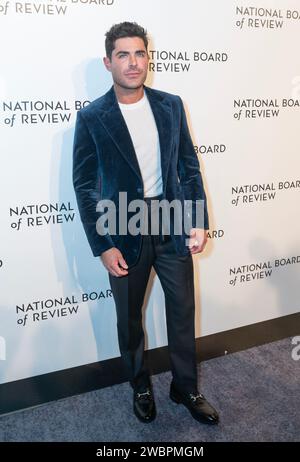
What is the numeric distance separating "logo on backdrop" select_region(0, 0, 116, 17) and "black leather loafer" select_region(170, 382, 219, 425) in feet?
6.35

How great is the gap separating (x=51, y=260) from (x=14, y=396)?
0.77 m

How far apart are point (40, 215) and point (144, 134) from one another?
672mm

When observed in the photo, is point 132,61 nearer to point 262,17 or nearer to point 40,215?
point 40,215

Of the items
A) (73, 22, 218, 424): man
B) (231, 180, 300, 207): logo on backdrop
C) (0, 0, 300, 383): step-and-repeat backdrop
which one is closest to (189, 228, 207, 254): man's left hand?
(73, 22, 218, 424): man

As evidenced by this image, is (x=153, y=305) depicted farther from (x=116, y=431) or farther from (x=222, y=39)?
(x=222, y=39)

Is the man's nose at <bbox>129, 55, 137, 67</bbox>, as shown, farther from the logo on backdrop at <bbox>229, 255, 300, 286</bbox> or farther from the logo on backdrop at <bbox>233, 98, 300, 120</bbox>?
the logo on backdrop at <bbox>229, 255, 300, 286</bbox>

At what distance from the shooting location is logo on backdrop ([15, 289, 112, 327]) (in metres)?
2.12

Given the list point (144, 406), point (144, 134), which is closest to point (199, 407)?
point (144, 406)

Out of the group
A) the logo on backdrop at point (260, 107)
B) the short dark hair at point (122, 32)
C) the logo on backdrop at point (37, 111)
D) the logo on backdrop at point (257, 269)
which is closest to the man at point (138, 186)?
the short dark hair at point (122, 32)

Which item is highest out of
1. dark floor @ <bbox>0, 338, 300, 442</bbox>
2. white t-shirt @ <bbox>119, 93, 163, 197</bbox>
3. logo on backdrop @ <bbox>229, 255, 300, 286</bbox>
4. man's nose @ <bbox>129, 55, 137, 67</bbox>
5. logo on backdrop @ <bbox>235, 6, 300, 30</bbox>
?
logo on backdrop @ <bbox>235, 6, 300, 30</bbox>

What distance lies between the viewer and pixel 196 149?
2.27 metres

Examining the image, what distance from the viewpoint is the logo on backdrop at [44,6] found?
176cm

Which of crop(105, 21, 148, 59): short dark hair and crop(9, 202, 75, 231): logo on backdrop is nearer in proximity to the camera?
crop(105, 21, 148, 59): short dark hair

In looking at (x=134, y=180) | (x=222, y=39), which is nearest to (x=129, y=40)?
(x=134, y=180)
